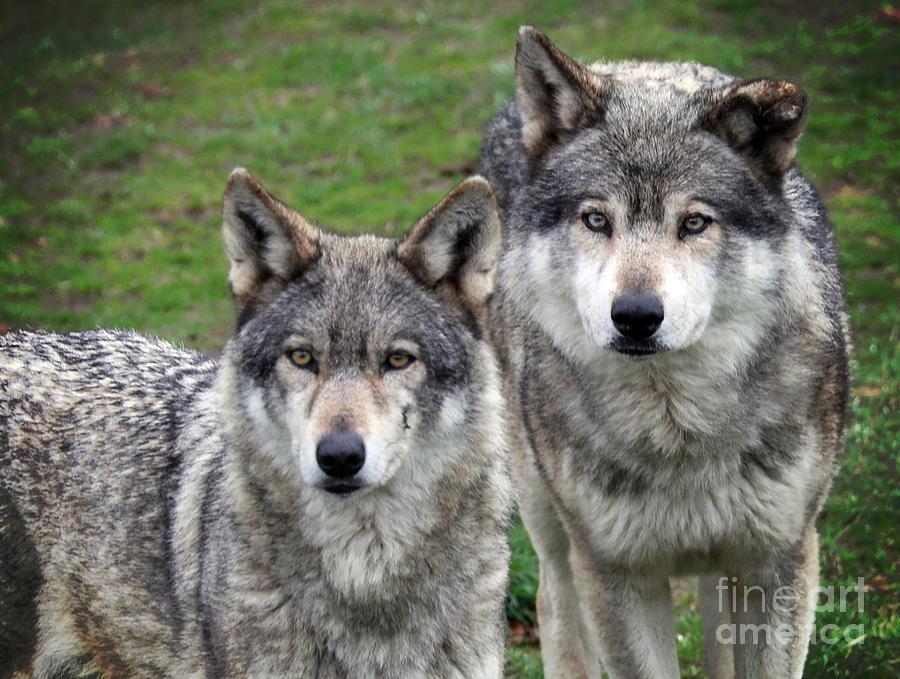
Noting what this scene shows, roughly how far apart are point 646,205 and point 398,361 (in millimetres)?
1199

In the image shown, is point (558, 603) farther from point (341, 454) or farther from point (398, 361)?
point (341, 454)

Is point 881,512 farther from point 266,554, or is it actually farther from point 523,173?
point 266,554

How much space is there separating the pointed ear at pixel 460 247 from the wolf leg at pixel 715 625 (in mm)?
1912

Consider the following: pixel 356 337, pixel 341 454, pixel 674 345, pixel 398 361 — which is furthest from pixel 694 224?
pixel 341 454

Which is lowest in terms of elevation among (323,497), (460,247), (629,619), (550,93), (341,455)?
(629,619)

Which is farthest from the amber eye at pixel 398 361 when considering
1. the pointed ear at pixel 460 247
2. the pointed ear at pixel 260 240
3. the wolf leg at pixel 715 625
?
the wolf leg at pixel 715 625

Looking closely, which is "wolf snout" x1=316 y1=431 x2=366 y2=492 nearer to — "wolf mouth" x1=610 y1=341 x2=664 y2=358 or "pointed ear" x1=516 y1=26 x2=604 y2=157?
"wolf mouth" x1=610 y1=341 x2=664 y2=358

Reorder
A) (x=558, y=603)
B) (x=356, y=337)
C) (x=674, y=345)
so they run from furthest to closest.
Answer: (x=558, y=603) < (x=674, y=345) < (x=356, y=337)

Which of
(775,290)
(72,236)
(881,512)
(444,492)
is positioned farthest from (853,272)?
(72,236)

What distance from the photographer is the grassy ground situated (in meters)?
10.9

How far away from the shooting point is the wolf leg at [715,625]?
18.6 ft

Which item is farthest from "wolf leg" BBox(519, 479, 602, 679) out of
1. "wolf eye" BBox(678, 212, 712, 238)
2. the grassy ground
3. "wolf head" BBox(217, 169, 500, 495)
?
"wolf eye" BBox(678, 212, 712, 238)

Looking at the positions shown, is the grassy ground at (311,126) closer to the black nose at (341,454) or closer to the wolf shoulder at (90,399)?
the wolf shoulder at (90,399)

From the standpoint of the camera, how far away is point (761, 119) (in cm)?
496
